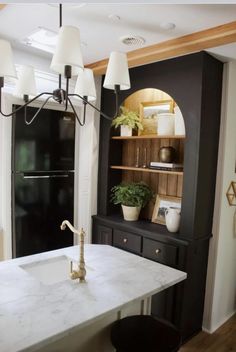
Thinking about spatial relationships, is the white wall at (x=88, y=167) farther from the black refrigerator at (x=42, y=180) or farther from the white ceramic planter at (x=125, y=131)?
the white ceramic planter at (x=125, y=131)

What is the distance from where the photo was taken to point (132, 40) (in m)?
2.35

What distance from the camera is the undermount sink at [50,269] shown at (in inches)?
76.4

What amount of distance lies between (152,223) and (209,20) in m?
1.93

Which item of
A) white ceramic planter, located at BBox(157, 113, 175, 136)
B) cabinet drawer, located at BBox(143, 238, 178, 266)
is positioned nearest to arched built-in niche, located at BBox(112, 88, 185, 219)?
white ceramic planter, located at BBox(157, 113, 175, 136)

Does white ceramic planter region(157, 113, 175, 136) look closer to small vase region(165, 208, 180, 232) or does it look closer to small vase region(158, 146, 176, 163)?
small vase region(158, 146, 176, 163)

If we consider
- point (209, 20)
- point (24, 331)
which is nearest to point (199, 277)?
point (24, 331)

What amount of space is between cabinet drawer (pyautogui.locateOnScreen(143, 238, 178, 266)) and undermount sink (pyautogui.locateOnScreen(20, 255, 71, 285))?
938mm

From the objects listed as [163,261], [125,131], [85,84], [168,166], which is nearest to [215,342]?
[163,261]

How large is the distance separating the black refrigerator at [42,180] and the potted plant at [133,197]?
2.07 ft

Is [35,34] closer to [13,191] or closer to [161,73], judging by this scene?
[161,73]

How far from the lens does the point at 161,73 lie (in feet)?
8.95

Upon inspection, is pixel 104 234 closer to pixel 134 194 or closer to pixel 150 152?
pixel 134 194

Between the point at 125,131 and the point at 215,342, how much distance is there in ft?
7.35

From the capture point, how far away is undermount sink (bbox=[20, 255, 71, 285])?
194 centimetres
